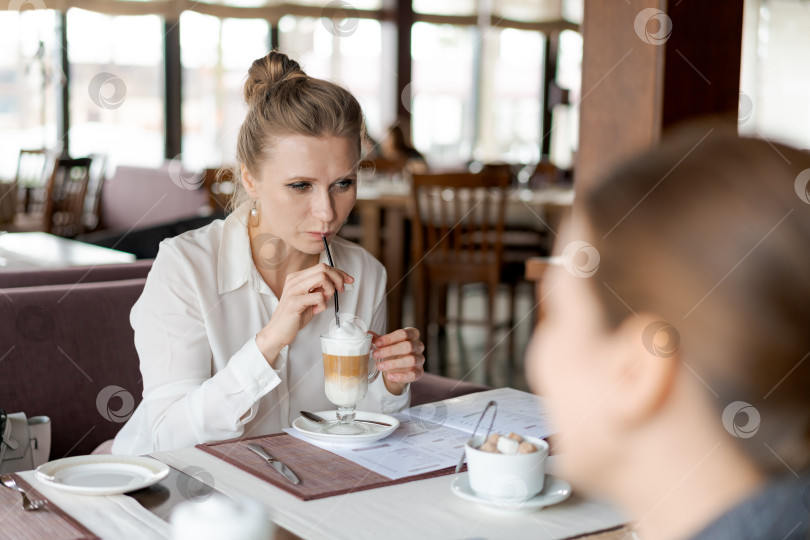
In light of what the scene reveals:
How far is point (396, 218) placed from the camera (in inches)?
216

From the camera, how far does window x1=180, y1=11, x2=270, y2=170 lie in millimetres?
8781

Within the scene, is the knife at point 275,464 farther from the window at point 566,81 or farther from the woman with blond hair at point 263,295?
the window at point 566,81

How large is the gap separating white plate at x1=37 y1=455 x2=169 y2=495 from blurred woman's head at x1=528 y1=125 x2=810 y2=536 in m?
0.74

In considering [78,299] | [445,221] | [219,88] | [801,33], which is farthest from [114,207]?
[801,33]

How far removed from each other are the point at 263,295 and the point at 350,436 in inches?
22.4

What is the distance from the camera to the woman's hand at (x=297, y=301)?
5.41ft

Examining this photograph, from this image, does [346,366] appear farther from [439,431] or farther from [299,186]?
[299,186]

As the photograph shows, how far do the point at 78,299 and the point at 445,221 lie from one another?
289cm

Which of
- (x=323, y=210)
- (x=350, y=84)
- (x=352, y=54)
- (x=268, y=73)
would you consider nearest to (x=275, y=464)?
(x=323, y=210)

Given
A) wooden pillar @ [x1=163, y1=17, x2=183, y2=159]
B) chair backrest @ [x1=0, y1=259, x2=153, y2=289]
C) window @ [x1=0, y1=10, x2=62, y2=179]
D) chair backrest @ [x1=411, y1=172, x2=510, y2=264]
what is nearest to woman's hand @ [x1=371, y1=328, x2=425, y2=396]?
chair backrest @ [x1=0, y1=259, x2=153, y2=289]

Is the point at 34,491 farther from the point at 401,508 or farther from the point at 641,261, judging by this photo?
the point at 641,261

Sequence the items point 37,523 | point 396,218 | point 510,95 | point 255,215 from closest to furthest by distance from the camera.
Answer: point 37,523
point 255,215
point 396,218
point 510,95

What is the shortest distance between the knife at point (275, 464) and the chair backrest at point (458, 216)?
139 inches

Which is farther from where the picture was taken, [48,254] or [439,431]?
[48,254]
